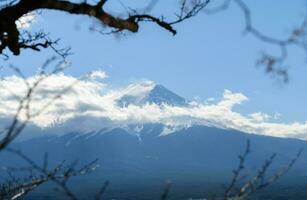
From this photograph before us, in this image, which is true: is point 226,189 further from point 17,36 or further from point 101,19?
point 17,36

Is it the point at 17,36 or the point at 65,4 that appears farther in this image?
the point at 17,36

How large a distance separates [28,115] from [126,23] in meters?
2.89

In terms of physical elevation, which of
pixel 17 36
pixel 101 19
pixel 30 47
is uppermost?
pixel 101 19

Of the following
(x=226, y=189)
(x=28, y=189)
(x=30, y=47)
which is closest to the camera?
(x=226, y=189)

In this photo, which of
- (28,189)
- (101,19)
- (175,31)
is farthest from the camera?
(175,31)

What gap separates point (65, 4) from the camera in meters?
4.77

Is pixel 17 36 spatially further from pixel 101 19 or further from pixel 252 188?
pixel 252 188

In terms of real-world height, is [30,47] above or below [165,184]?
below

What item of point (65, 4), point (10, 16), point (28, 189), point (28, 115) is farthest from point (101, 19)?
point (28, 115)

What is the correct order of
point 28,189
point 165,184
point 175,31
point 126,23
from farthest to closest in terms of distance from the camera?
point 175,31, point 126,23, point 28,189, point 165,184

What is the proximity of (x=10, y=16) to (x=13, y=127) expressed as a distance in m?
2.20

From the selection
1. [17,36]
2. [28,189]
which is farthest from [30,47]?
[28,189]

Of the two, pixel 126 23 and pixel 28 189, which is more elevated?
pixel 126 23

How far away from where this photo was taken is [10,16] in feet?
15.4
